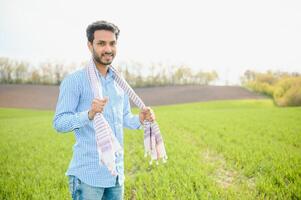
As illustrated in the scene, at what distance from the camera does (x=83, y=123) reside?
216 centimetres

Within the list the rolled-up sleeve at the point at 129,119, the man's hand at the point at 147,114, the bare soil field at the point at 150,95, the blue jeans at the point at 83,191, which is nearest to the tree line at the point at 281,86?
the bare soil field at the point at 150,95

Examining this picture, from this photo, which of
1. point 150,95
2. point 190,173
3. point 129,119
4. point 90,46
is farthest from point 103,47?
point 150,95

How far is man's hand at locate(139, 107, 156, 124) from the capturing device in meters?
2.57

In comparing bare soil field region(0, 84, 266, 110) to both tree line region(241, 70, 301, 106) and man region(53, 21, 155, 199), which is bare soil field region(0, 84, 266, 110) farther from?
man region(53, 21, 155, 199)

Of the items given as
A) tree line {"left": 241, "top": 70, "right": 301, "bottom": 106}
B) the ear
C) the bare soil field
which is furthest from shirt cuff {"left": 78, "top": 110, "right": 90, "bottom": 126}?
the bare soil field

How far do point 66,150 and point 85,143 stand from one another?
7.53 metres

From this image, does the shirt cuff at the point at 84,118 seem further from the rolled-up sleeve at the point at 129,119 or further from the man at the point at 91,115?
the rolled-up sleeve at the point at 129,119

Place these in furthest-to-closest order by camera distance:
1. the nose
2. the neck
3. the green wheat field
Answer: the green wheat field, the neck, the nose

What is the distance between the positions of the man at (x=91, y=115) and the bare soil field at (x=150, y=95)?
102 ft

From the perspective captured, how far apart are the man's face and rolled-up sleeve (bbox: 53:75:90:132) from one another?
0.85 feet

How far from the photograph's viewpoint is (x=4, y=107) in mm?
32781

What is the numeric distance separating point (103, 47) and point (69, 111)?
1.77 ft

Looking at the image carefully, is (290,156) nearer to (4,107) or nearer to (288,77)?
(288,77)

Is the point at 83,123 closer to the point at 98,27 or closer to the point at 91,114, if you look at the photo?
the point at 91,114
